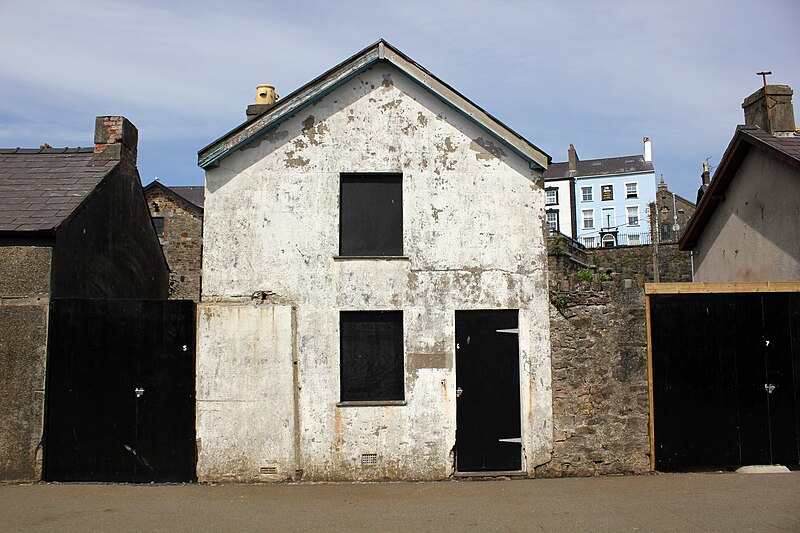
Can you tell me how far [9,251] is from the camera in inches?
389

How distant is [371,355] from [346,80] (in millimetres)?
4427

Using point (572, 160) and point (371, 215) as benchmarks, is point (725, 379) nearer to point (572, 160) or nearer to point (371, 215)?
point (371, 215)

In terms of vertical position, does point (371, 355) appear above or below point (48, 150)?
below

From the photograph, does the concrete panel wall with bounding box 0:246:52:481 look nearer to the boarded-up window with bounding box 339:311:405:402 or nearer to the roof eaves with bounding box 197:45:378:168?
the roof eaves with bounding box 197:45:378:168

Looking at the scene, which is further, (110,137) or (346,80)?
(110,137)

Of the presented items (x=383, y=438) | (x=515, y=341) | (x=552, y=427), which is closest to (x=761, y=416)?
(x=552, y=427)

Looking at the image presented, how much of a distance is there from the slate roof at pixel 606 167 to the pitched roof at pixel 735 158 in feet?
135

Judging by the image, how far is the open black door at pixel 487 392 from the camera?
10.3 m

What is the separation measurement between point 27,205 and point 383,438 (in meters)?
6.63

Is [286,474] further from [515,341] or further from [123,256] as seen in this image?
[123,256]

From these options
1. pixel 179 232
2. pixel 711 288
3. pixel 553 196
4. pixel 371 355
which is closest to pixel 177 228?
pixel 179 232

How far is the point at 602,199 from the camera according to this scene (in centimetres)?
5653

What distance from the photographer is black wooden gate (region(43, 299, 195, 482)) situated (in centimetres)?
985

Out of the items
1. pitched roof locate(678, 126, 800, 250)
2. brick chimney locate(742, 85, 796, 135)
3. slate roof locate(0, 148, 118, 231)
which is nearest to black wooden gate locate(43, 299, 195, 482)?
slate roof locate(0, 148, 118, 231)
